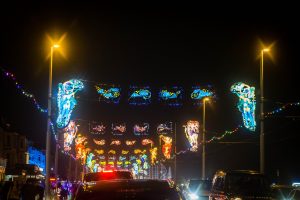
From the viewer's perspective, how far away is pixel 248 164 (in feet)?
198

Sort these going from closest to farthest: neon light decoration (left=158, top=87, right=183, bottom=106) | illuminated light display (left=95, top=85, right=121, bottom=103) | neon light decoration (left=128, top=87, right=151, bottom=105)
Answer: illuminated light display (left=95, top=85, right=121, bottom=103), neon light decoration (left=158, top=87, right=183, bottom=106), neon light decoration (left=128, top=87, right=151, bottom=105)

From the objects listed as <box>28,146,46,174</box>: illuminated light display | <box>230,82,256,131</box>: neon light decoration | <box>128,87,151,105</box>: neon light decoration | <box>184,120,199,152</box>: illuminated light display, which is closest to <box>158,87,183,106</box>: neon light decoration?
<box>128,87,151,105</box>: neon light decoration

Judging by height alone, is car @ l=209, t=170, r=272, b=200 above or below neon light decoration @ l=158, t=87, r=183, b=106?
below

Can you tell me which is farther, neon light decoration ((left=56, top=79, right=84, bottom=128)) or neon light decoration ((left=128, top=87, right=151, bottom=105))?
neon light decoration ((left=128, top=87, right=151, bottom=105))

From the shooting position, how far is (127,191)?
25.3 ft

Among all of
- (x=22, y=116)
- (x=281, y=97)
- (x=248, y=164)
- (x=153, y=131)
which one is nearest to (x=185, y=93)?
(x=281, y=97)

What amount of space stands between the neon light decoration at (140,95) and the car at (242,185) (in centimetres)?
1826

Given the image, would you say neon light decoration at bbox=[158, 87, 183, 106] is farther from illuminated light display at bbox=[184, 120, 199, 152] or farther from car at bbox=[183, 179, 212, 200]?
illuminated light display at bbox=[184, 120, 199, 152]

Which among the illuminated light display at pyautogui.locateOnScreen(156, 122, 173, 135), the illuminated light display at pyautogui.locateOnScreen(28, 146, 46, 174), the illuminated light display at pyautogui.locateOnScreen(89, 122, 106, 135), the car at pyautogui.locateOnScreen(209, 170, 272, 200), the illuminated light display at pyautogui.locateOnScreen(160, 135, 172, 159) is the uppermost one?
the illuminated light display at pyautogui.locateOnScreen(156, 122, 173, 135)

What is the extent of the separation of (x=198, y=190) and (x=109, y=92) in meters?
10.2

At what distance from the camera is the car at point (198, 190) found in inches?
1265

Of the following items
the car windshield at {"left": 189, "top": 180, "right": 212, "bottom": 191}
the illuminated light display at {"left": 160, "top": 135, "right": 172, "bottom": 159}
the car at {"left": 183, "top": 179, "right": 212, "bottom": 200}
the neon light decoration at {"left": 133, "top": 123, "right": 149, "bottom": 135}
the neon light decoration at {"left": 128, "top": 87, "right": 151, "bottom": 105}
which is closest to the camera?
the car at {"left": 183, "top": 179, "right": 212, "bottom": 200}

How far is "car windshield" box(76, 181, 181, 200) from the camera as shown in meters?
7.67

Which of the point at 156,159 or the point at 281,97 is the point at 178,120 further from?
the point at 281,97
